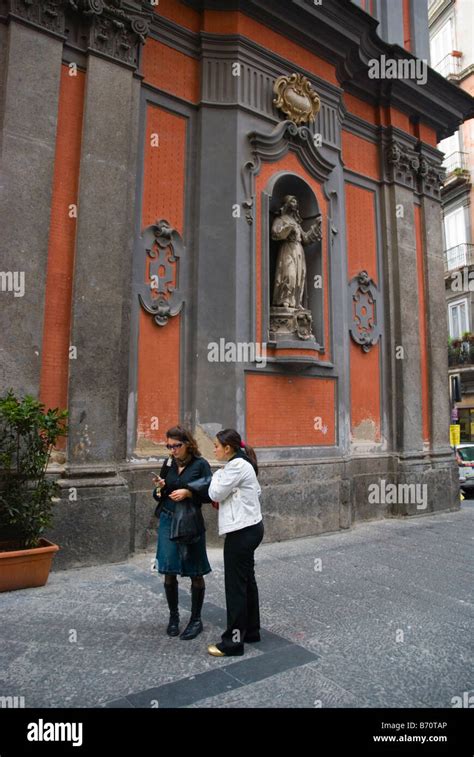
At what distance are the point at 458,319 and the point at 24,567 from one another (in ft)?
84.8

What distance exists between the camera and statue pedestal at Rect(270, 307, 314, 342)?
8.58 metres

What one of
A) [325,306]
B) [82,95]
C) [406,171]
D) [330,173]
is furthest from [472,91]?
[82,95]

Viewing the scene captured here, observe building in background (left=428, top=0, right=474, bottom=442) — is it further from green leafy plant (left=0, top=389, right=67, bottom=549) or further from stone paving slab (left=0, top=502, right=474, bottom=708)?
green leafy plant (left=0, top=389, right=67, bottom=549)

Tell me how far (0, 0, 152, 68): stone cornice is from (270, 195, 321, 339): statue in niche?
3194 mm

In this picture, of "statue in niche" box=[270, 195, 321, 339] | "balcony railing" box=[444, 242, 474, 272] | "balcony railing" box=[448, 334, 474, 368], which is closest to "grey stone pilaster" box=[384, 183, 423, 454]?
A: "statue in niche" box=[270, 195, 321, 339]

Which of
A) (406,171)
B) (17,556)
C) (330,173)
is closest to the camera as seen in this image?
(17,556)

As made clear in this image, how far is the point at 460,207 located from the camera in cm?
2645

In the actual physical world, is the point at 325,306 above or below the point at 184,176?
below

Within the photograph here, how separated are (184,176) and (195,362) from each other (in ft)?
9.41

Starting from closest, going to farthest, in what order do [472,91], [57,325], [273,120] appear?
[57,325], [273,120], [472,91]

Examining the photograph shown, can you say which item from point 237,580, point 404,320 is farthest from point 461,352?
point 237,580

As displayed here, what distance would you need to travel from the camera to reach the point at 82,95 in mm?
7035

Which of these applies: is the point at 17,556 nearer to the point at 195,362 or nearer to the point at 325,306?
the point at 195,362

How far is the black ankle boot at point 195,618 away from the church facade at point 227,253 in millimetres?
2324
